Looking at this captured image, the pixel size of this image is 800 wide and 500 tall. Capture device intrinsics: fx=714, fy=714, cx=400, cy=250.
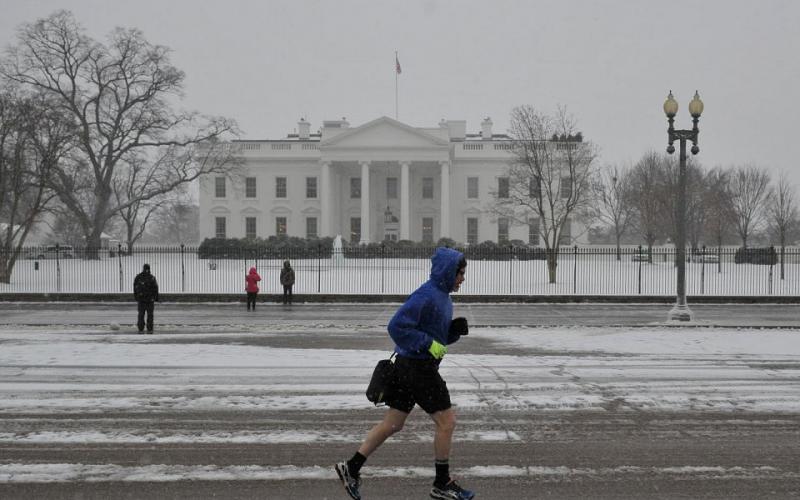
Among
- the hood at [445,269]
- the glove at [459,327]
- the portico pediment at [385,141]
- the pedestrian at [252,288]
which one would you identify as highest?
the portico pediment at [385,141]

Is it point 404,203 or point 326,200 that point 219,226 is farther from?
point 404,203

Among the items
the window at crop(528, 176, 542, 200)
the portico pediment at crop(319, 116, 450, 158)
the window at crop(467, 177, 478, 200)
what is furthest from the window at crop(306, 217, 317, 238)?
the window at crop(528, 176, 542, 200)

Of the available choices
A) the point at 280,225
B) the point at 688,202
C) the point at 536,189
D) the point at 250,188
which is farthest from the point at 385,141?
the point at 536,189

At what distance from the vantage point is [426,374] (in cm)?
510

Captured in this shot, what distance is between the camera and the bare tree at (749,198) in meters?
55.8

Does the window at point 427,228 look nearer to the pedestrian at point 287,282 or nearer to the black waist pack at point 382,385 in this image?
the pedestrian at point 287,282

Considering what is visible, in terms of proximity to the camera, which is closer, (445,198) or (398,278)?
(398,278)

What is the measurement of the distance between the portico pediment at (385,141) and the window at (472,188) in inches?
250

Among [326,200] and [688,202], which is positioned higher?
[326,200]

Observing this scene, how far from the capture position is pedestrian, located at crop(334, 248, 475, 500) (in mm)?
5059

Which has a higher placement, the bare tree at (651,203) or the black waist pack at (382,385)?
the bare tree at (651,203)

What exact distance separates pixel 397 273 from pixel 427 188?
39190 millimetres

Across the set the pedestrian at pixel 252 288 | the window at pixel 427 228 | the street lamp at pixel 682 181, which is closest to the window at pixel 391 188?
the window at pixel 427 228

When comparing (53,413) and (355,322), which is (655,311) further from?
(53,413)
